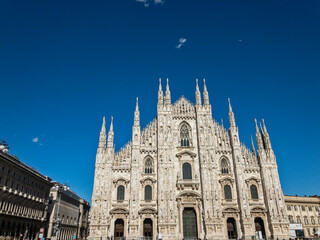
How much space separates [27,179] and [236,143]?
3467 cm

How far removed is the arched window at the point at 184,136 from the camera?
4541cm

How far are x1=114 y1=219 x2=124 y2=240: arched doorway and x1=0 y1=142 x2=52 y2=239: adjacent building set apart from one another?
10123 millimetres

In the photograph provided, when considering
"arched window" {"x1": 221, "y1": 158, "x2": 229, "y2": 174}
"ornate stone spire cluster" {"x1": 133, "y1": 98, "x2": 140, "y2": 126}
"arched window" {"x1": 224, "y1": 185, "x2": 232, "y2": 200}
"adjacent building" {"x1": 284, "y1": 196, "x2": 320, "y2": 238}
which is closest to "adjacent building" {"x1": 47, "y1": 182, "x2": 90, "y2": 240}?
"ornate stone spire cluster" {"x1": 133, "y1": 98, "x2": 140, "y2": 126}

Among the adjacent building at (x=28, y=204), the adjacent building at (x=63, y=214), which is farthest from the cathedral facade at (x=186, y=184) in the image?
the adjacent building at (x=63, y=214)

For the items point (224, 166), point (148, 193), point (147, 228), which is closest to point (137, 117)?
point (148, 193)

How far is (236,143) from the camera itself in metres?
44.3

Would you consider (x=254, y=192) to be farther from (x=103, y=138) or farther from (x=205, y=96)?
(x=103, y=138)

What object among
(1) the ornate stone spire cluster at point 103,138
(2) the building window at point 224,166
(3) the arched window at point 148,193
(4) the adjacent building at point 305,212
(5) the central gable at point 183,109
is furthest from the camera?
(4) the adjacent building at point 305,212

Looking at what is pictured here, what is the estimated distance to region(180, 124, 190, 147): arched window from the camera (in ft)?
149

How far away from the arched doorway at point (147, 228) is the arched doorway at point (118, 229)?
331 centimetres

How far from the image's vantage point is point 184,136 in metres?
46.0

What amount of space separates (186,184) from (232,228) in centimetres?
948

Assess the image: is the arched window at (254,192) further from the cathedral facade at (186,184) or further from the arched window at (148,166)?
the arched window at (148,166)

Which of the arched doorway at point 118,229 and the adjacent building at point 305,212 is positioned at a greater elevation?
the adjacent building at point 305,212
